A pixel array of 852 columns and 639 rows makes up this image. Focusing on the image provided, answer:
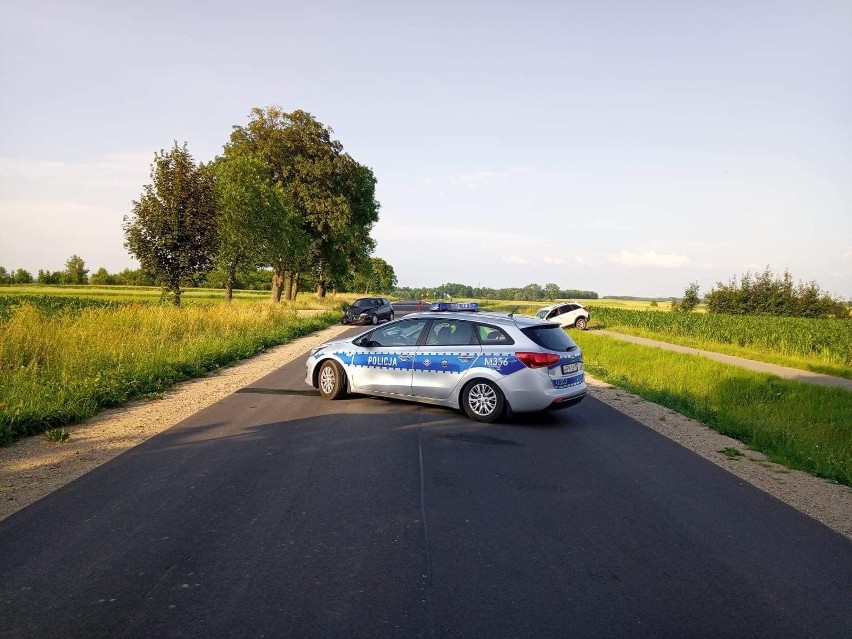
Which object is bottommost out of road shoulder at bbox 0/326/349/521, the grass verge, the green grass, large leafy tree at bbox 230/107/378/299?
road shoulder at bbox 0/326/349/521

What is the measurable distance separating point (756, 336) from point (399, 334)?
26.5 m

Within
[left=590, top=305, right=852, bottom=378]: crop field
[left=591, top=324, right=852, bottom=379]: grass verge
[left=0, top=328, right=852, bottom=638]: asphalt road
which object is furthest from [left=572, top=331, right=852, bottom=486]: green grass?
[left=590, top=305, right=852, bottom=378]: crop field

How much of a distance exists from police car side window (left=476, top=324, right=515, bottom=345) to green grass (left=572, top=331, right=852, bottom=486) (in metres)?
3.76

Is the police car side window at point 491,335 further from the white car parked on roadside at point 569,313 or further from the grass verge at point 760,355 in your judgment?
the white car parked on roadside at point 569,313

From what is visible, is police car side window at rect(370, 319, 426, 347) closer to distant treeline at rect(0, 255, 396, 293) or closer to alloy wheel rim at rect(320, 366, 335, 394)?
alloy wheel rim at rect(320, 366, 335, 394)

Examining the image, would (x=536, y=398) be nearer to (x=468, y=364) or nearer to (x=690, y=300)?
(x=468, y=364)

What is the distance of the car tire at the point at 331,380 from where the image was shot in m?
10.0

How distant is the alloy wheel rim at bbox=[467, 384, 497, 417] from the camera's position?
8577 millimetres

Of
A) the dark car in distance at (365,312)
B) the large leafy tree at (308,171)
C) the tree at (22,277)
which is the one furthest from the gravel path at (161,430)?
the tree at (22,277)

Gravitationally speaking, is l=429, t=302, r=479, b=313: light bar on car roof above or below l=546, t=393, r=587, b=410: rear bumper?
above

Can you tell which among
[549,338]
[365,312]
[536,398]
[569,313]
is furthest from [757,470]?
[569,313]

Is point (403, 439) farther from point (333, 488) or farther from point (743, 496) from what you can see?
point (743, 496)

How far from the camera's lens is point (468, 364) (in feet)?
28.5

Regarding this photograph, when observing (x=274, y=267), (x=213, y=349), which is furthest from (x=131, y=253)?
(x=274, y=267)
